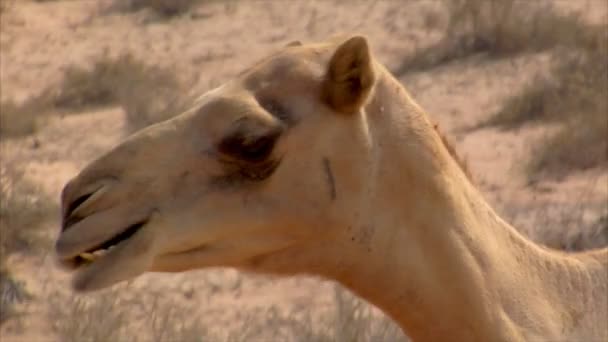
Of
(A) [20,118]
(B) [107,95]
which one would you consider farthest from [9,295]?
(B) [107,95]

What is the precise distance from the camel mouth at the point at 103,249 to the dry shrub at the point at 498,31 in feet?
27.8

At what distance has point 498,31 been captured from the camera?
12320 millimetres

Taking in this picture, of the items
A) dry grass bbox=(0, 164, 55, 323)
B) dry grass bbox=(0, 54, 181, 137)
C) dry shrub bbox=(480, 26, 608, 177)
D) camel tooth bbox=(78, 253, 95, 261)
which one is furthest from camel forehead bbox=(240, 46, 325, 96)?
dry grass bbox=(0, 54, 181, 137)

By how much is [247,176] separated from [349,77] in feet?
1.12

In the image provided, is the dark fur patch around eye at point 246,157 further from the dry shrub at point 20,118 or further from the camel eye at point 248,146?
the dry shrub at point 20,118

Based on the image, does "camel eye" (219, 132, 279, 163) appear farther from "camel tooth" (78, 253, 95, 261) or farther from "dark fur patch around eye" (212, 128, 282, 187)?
"camel tooth" (78, 253, 95, 261)

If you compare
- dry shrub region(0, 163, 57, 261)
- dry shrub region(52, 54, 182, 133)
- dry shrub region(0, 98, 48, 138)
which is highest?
dry shrub region(0, 163, 57, 261)

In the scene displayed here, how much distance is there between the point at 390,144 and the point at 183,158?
52 cm

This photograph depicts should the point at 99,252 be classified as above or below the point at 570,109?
above

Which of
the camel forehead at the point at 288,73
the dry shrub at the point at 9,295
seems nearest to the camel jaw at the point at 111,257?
the camel forehead at the point at 288,73

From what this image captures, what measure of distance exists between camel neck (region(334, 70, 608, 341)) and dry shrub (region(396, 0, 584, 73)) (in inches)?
310

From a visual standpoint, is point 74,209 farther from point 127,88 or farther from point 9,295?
point 127,88

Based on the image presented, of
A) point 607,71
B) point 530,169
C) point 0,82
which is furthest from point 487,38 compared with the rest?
point 0,82

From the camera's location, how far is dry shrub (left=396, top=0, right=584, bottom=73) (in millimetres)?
12047
